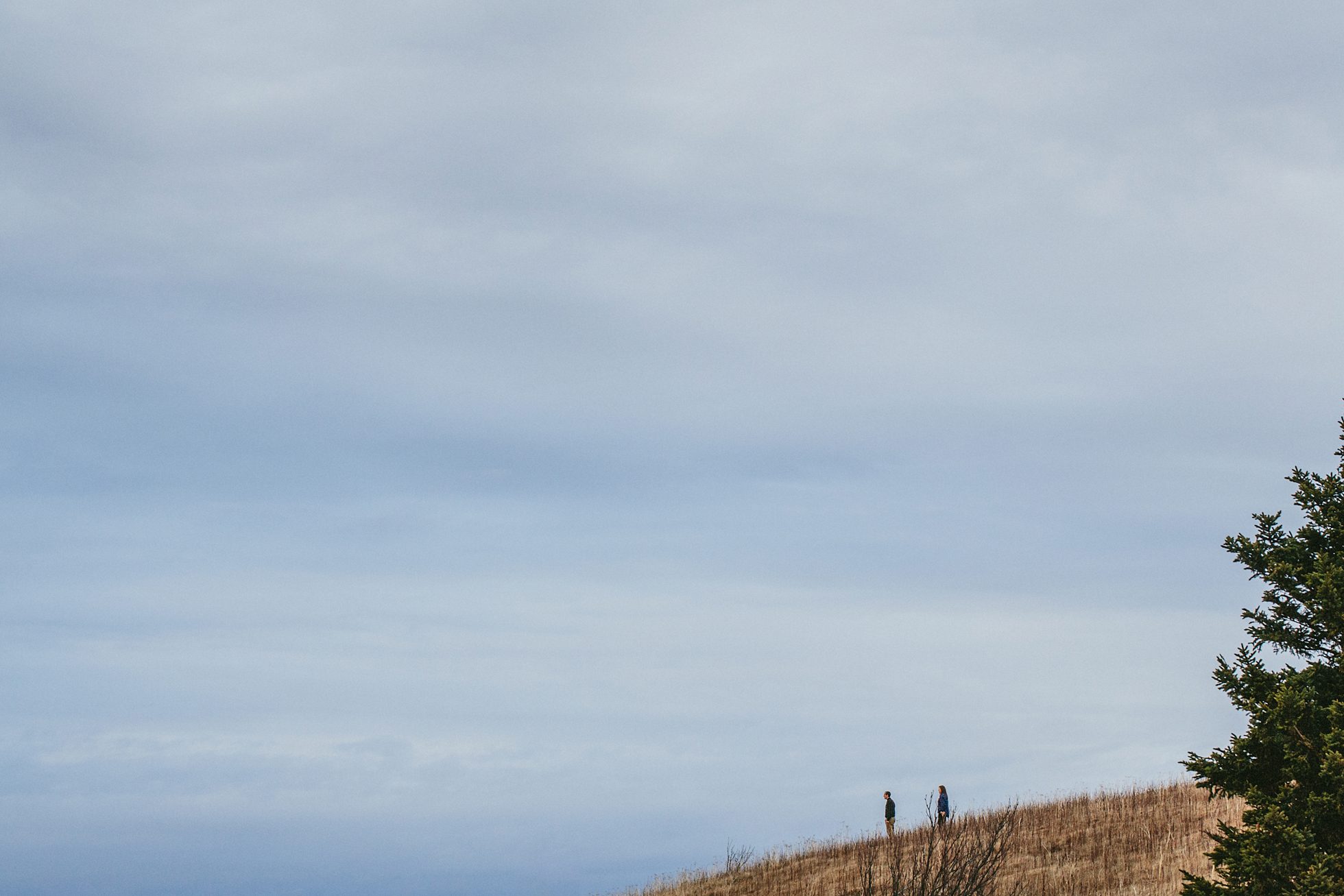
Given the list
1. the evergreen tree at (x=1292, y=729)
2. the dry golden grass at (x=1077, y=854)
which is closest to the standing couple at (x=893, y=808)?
the dry golden grass at (x=1077, y=854)

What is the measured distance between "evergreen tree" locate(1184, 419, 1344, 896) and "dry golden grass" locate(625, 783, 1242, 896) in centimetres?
890

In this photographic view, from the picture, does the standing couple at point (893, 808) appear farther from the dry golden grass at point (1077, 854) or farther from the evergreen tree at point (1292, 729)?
the evergreen tree at point (1292, 729)

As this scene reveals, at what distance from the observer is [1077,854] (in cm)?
A: 2669

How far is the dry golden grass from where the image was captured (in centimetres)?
2383

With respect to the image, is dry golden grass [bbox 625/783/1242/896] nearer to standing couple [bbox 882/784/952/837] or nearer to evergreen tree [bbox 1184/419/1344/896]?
standing couple [bbox 882/784/952/837]

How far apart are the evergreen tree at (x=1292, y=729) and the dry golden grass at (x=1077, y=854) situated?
890cm

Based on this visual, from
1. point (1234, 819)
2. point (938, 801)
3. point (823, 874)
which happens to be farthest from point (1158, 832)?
point (823, 874)

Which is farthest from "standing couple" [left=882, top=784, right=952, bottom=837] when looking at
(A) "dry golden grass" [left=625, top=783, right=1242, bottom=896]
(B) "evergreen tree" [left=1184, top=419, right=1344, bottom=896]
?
(B) "evergreen tree" [left=1184, top=419, right=1344, bottom=896]

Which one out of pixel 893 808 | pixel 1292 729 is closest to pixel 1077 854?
pixel 893 808

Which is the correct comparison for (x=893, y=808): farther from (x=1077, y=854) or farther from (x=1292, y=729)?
(x=1292, y=729)

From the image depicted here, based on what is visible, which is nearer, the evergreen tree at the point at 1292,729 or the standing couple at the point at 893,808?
→ the evergreen tree at the point at 1292,729

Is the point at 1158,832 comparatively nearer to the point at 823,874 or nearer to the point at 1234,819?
the point at 1234,819

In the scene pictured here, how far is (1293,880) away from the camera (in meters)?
12.0

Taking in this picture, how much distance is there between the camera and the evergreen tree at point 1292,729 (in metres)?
12.0
